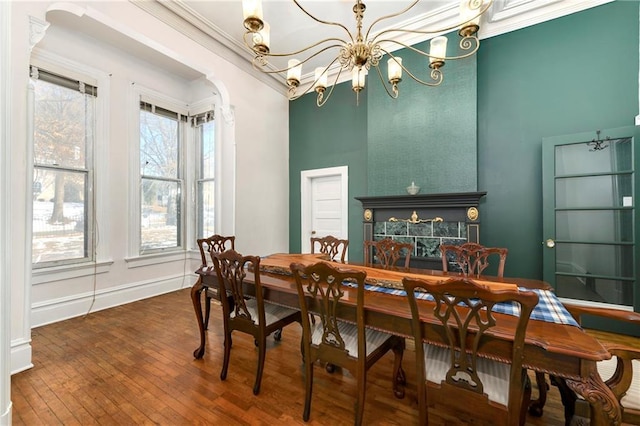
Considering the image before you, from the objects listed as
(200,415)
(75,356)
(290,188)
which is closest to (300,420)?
(200,415)

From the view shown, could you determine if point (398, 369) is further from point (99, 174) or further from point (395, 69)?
point (99, 174)

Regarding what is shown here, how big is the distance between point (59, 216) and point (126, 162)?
3.41ft

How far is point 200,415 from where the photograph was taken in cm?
168

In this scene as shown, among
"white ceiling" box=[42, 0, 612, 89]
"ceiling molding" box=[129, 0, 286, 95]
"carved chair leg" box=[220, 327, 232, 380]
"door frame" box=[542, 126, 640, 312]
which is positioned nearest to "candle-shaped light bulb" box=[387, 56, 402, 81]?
"white ceiling" box=[42, 0, 612, 89]

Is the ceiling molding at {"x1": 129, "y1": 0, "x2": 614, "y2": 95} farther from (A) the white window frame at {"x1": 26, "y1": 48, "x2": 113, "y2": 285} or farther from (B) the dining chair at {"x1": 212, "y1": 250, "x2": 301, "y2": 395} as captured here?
(B) the dining chair at {"x1": 212, "y1": 250, "x2": 301, "y2": 395}

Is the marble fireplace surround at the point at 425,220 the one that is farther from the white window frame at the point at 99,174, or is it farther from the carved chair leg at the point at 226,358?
the white window frame at the point at 99,174

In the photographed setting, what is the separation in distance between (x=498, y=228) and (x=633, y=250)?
3.75 ft

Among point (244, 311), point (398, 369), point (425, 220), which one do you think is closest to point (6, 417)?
point (244, 311)

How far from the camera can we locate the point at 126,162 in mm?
3846

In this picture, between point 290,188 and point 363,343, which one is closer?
point 363,343

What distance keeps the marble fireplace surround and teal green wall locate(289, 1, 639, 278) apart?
212mm

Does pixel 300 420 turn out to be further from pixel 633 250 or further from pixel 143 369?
pixel 633 250

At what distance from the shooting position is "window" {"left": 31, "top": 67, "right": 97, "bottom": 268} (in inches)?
123

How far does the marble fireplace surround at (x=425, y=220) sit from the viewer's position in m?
3.30
